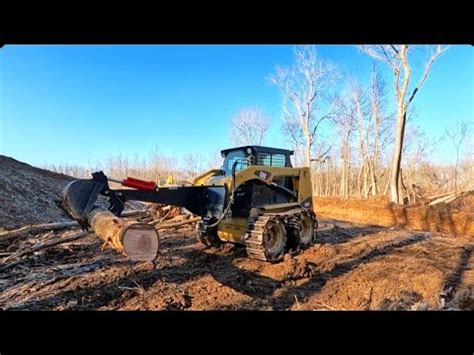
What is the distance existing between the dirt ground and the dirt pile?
3.74 meters

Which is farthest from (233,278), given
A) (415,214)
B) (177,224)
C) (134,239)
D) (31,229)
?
(415,214)

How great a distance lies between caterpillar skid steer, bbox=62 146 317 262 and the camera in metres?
5.65

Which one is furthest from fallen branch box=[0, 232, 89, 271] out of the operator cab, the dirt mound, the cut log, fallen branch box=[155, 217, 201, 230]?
the cut log

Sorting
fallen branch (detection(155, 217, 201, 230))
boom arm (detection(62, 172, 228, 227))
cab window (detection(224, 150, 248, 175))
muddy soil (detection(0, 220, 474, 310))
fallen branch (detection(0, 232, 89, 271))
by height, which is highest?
cab window (detection(224, 150, 248, 175))

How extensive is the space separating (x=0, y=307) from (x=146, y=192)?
87.6 inches

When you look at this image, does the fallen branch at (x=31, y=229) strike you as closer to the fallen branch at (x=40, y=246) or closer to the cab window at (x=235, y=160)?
the fallen branch at (x=40, y=246)

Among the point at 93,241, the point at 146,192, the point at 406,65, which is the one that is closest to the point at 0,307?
the point at 146,192

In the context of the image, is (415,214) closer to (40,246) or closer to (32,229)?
(40,246)

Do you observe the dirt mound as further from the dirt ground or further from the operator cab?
the operator cab

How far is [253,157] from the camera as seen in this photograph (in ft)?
21.8

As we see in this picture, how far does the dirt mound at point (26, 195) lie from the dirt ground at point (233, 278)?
4.00 metres
